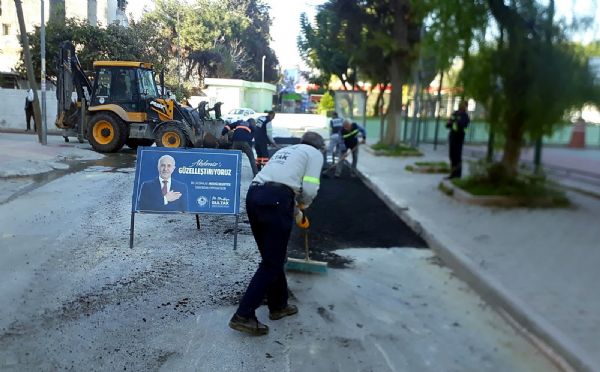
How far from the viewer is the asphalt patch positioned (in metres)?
7.48

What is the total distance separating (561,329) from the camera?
455 cm

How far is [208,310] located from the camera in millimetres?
5031

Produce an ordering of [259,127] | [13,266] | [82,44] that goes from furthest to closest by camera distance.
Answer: [82,44] → [259,127] → [13,266]

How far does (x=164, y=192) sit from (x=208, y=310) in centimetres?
227

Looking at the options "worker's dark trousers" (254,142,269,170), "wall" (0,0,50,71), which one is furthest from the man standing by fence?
"worker's dark trousers" (254,142,269,170)

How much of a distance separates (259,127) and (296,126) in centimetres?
2684

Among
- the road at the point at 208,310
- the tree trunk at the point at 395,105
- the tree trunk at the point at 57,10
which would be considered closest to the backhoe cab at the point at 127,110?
the tree trunk at the point at 395,105

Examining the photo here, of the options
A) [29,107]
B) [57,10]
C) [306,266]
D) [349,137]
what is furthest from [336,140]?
[57,10]

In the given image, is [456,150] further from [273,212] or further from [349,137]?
[273,212]

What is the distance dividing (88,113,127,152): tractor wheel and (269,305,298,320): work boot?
15.1 meters

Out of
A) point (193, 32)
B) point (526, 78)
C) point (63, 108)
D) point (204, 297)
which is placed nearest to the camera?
point (204, 297)

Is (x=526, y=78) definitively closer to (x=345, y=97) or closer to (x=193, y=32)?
(x=345, y=97)

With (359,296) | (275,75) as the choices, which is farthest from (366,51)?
(275,75)

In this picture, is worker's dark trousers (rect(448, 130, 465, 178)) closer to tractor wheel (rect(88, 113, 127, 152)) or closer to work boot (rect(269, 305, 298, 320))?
work boot (rect(269, 305, 298, 320))
